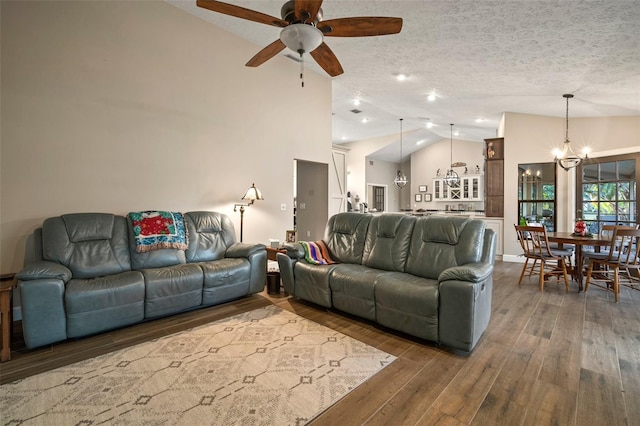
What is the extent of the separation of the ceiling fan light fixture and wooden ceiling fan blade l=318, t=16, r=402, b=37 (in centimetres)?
19

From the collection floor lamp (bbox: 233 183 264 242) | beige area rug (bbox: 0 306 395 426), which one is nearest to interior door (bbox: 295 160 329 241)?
floor lamp (bbox: 233 183 264 242)

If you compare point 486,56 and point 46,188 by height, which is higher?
point 486,56

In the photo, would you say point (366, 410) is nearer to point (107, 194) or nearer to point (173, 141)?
point (107, 194)

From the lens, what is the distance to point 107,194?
3570 mm

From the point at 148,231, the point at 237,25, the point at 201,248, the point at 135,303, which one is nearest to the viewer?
the point at 135,303

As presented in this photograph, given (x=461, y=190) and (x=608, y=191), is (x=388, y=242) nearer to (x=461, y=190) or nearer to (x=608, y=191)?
(x=608, y=191)

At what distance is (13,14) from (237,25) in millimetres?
2457

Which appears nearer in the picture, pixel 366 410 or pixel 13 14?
pixel 366 410

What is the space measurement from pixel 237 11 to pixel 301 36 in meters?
Result: 0.60

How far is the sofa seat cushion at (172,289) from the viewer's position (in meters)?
2.96

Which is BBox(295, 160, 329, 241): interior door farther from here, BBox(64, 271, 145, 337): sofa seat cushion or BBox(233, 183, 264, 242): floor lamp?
BBox(64, 271, 145, 337): sofa seat cushion

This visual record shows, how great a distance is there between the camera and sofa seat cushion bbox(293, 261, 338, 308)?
3.28 metres

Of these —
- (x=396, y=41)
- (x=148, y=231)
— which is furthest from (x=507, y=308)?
(x=148, y=231)

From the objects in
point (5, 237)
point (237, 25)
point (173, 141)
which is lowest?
point (5, 237)
